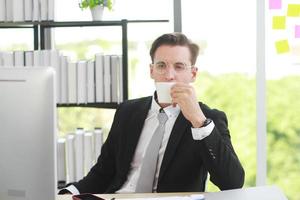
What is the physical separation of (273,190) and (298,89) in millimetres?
1730

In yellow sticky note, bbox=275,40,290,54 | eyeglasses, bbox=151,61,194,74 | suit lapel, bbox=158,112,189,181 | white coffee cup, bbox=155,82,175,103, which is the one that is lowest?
suit lapel, bbox=158,112,189,181

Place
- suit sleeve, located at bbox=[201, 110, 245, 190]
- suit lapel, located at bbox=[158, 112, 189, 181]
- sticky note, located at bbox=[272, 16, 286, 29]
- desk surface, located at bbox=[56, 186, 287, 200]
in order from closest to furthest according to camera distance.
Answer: desk surface, located at bbox=[56, 186, 287, 200], suit sleeve, located at bbox=[201, 110, 245, 190], suit lapel, located at bbox=[158, 112, 189, 181], sticky note, located at bbox=[272, 16, 286, 29]

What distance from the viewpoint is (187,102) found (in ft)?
6.09

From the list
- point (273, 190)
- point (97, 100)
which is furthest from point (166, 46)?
point (97, 100)

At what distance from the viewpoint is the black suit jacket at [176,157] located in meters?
1.84

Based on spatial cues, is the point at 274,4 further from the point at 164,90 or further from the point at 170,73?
the point at 164,90

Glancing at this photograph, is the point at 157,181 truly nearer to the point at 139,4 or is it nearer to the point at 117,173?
the point at 117,173

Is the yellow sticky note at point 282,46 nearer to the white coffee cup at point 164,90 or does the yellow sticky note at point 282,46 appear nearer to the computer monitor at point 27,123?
the white coffee cup at point 164,90

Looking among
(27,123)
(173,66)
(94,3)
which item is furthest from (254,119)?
(27,123)

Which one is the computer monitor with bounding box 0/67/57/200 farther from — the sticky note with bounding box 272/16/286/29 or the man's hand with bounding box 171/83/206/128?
the sticky note with bounding box 272/16/286/29

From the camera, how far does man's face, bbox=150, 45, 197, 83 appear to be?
205 cm

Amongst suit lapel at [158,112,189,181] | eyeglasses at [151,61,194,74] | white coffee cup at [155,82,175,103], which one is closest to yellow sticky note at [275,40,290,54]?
eyeglasses at [151,61,194,74]

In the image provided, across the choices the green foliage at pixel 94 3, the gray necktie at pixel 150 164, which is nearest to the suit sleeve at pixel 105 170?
the gray necktie at pixel 150 164

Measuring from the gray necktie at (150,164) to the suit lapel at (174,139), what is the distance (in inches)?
2.6
